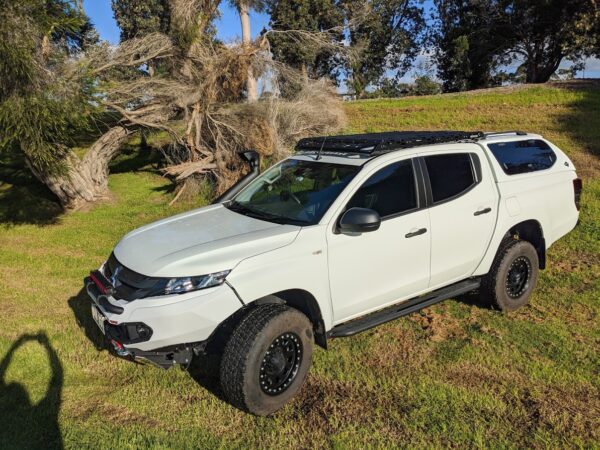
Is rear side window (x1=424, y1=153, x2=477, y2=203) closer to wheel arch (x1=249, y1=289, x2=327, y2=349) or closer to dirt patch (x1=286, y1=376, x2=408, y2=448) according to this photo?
wheel arch (x1=249, y1=289, x2=327, y2=349)

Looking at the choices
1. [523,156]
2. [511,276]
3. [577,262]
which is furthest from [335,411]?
[577,262]

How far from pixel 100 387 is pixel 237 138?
8275mm

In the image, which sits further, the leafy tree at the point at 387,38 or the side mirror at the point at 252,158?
the leafy tree at the point at 387,38

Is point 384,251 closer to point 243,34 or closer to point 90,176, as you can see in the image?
point 90,176

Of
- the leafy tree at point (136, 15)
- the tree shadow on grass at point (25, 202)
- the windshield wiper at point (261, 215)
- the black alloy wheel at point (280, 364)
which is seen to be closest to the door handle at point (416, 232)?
the windshield wiper at point (261, 215)

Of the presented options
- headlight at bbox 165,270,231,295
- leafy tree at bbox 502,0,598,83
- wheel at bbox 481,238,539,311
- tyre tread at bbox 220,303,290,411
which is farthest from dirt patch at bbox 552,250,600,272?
leafy tree at bbox 502,0,598,83

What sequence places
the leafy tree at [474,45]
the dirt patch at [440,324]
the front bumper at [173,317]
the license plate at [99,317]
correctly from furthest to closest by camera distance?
the leafy tree at [474,45] < the dirt patch at [440,324] < the license plate at [99,317] < the front bumper at [173,317]

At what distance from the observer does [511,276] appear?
5207 mm

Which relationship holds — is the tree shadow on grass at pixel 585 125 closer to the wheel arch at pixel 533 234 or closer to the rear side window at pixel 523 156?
the rear side window at pixel 523 156

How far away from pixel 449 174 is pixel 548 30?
2513 centimetres

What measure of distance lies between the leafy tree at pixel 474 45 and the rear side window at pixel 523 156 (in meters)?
22.6

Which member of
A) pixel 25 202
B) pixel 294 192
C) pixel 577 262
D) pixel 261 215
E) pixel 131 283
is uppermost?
pixel 294 192

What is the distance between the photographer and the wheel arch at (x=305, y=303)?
12.2ft

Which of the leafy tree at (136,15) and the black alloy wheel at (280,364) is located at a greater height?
the leafy tree at (136,15)
